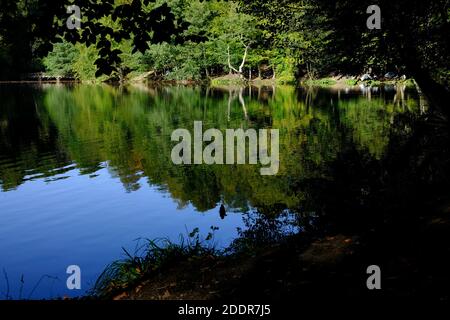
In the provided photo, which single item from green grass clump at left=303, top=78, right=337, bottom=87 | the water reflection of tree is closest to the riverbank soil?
the water reflection of tree

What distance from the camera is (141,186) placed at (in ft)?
67.7

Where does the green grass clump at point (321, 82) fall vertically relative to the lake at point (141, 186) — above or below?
above

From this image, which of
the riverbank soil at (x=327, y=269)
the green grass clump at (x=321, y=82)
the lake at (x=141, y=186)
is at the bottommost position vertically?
the lake at (x=141, y=186)

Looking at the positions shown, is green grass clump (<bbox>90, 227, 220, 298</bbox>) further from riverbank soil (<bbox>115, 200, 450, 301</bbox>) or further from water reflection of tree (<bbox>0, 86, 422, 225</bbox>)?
water reflection of tree (<bbox>0, 86, 422, 225</bbox>)

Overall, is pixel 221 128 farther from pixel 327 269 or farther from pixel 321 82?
pixel 321 82

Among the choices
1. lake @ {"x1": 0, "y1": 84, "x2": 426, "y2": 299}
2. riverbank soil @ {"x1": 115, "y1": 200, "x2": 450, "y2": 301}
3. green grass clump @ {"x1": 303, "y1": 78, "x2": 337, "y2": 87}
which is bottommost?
lake @ {"x1": 0, "y1": 84, "x2": 426, "y2": 299}

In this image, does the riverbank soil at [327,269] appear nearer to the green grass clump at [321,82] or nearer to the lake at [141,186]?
the lake at [141,186]

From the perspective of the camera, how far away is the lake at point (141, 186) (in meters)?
13.5

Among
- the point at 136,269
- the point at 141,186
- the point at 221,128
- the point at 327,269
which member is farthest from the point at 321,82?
the point at 327,269

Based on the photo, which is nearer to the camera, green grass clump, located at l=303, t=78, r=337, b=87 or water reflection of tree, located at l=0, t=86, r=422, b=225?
water reflection of tree, located at l=0, t=86, r=422, b=225

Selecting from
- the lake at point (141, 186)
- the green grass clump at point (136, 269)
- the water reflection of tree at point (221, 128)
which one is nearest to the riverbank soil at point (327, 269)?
the green grass clump at point (136, 269)

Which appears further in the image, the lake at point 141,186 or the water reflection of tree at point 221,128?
the water reflection of tree at point 221,128

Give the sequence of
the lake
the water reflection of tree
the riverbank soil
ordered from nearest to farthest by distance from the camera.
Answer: the riverbank soil → the lake → the water reflection of tree

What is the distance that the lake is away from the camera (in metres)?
13.5
